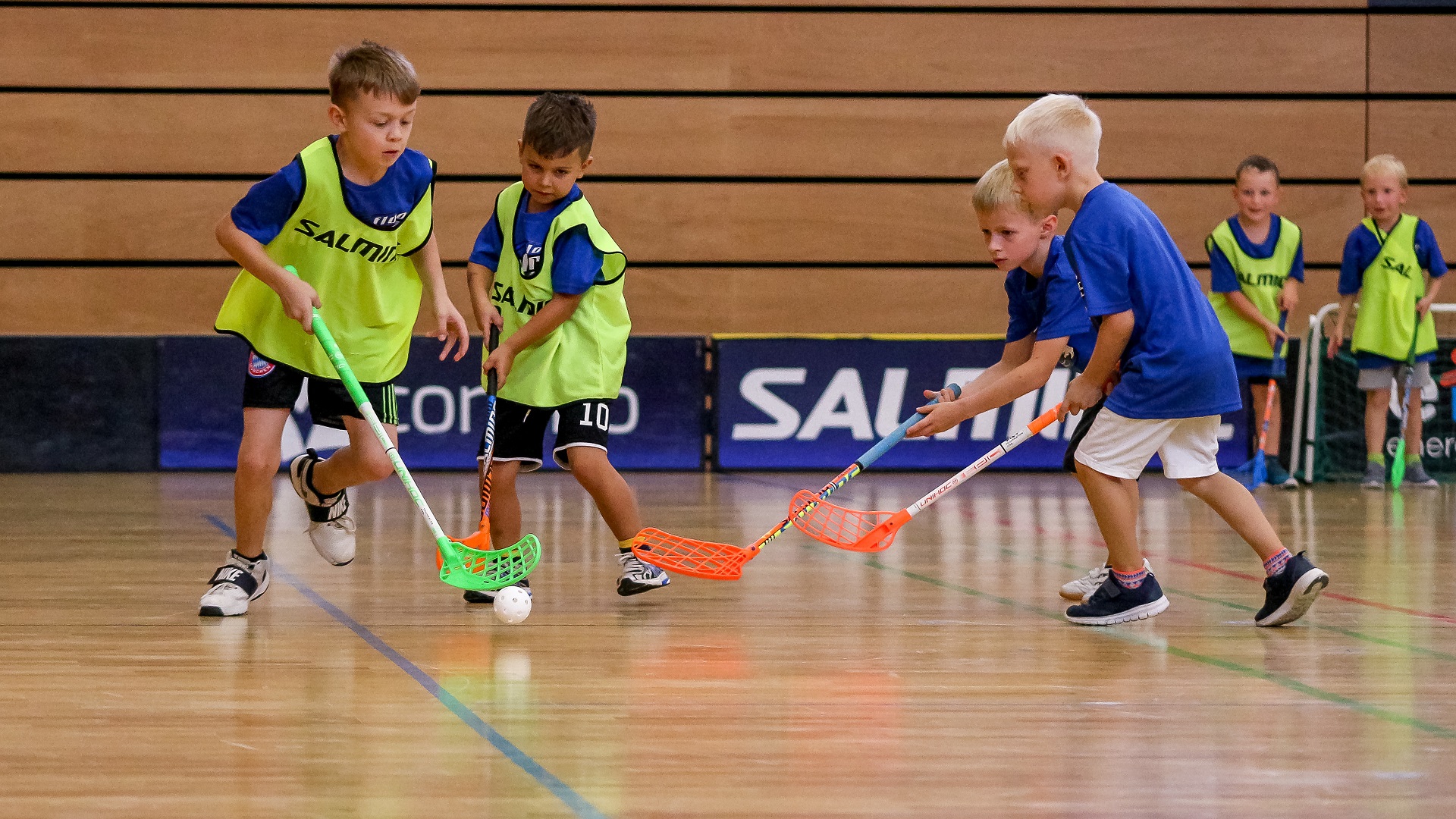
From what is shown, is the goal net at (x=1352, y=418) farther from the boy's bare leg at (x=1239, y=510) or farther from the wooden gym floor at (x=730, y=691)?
the boy's bare leg at (x=1239, y=510)

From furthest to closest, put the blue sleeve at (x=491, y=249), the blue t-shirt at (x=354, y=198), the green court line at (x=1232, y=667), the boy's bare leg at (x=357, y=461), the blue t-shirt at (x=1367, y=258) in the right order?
the blue t-shirt at (x=1367, y=258) → the blue sleeve at (x=491, y=249) → the boy's bare leg at (x=357, y=461) → the blue t-shirt at (x=354, y=198) → the green court line at (x=1232, y=667)

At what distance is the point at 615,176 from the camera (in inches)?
311

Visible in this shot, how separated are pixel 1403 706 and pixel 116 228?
7029 mm

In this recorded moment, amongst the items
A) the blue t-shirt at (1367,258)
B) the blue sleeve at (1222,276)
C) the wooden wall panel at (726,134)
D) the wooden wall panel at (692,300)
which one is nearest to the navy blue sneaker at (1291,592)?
the blue sleeve at (1222,276)

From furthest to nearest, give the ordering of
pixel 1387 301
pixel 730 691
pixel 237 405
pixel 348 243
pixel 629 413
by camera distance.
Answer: pixel 629 413
pixel 237 405
pixel 1387 301
pixel 348 243
pixel 730 691

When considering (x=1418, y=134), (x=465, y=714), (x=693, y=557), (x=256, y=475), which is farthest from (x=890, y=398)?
(x=465, y=714)

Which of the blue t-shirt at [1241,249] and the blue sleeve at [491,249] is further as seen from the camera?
the blue t-shirt at [1241,249]

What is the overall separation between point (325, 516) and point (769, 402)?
3924mm

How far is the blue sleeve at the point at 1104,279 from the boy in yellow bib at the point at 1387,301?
4.32 meters

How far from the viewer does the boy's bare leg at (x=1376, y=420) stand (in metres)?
6.73

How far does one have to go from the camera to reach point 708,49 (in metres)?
7.88

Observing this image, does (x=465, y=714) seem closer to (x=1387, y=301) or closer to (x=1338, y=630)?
(x=1338, y=630)

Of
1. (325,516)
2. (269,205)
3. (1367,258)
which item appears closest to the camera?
(269,205)

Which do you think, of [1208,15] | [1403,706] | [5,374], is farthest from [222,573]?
[1208,15]
